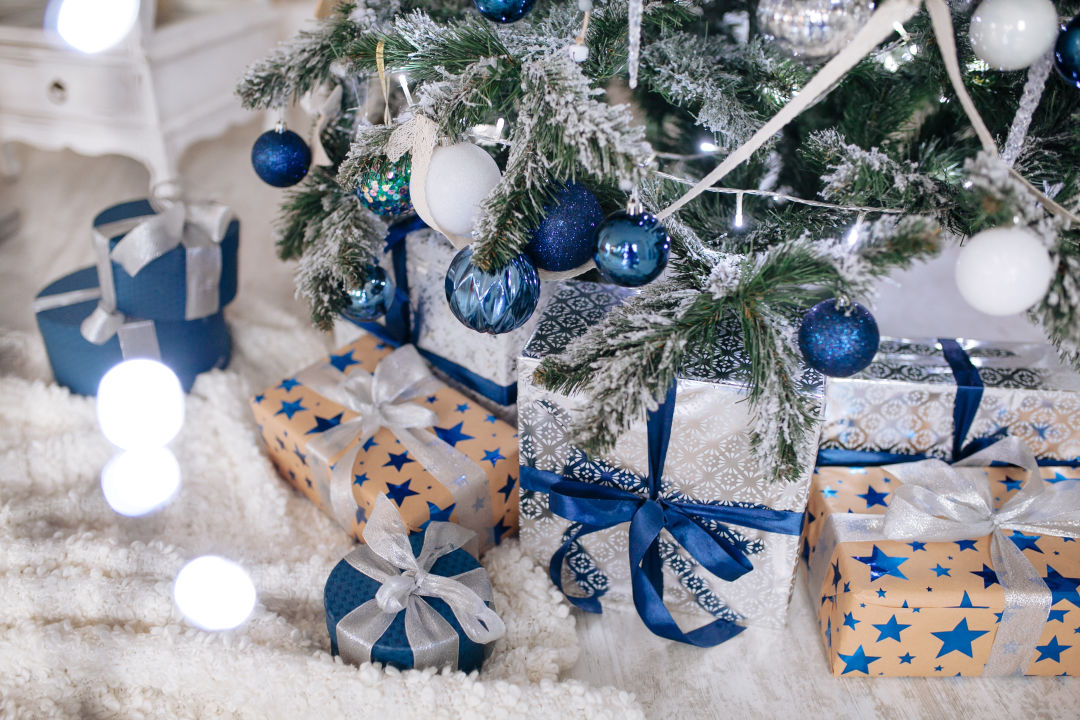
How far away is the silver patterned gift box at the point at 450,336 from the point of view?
1.02 metres

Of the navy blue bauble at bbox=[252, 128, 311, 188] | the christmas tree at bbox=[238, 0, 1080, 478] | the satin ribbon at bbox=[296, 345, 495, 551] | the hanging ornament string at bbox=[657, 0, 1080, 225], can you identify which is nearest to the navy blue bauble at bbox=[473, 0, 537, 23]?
the christmas tree at bbox=[238, 0, 1080, 478]

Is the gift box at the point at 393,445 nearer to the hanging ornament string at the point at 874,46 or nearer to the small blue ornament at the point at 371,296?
the small blue ornament at the point at 371,296

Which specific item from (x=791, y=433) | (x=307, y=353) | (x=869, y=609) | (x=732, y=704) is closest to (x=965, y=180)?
(x=791, y=433)

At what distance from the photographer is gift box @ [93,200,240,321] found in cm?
111

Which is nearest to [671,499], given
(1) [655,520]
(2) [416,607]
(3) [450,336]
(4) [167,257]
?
(1) [655,520]

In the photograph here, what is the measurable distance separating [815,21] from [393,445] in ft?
2.15

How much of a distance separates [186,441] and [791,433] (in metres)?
0.85

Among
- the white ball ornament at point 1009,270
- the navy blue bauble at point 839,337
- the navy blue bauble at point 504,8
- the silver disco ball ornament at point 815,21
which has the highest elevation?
the silver disco ball ornament at point 815,21

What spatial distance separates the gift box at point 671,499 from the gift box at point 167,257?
0.56m

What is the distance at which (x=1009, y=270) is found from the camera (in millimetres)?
562

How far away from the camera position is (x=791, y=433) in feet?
2.24

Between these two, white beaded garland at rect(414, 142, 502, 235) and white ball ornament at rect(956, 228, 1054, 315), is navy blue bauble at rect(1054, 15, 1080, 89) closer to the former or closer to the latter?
white ball ornament at rect(956, 228, 1054, 315)

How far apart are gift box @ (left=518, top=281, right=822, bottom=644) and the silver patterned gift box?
0.44 ft

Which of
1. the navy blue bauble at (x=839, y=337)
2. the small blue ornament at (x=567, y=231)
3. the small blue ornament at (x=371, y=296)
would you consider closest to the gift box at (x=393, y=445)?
the small blue ornament at (x=371, y=296)
